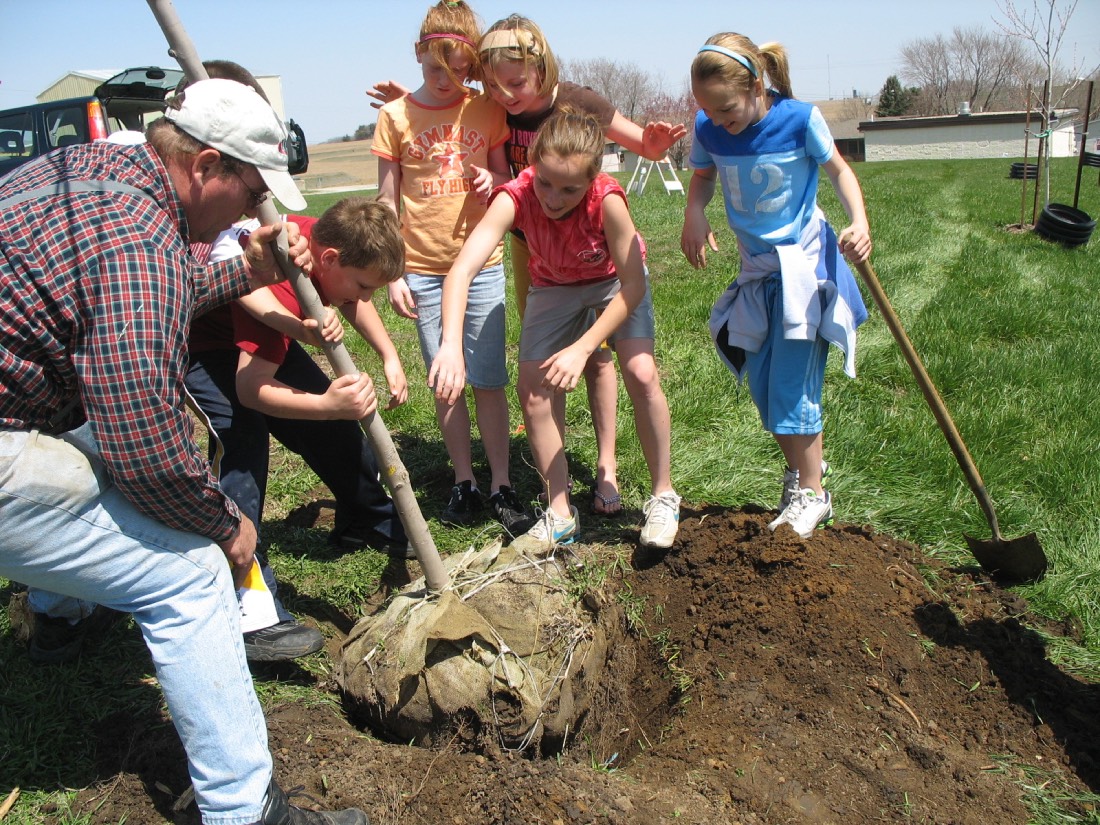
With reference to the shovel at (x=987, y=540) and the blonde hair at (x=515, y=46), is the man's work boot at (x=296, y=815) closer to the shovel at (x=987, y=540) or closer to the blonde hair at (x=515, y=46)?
the shovel at (x=987, y=540)

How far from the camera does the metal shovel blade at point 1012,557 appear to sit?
306cm

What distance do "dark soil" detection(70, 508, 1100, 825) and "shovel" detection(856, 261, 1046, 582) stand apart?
92 mm

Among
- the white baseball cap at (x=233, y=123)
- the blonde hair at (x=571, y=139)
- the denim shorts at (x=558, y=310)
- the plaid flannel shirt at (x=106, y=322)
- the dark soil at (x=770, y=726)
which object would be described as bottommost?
the dark soil at (x=770, y=726)

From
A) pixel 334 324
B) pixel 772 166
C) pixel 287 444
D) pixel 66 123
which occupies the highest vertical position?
pixel 66 123

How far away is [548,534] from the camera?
3238mm

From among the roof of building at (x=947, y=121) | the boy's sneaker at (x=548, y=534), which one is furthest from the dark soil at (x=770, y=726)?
the roof of building at (x=947, y=121)

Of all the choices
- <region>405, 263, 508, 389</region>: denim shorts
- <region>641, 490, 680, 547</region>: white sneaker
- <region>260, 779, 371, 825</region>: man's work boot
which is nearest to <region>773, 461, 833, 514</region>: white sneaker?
<region>641, 490, 680, 547</region>: white sneaker

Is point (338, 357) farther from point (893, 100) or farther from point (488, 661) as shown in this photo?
point (893, 100)

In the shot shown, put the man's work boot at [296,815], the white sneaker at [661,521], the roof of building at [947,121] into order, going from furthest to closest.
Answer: the roof of building at [947,121], the white sneaker at [661,521], the man's work boot at [296,815]

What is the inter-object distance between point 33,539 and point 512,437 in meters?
2.93

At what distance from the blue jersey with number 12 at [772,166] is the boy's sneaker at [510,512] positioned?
1438 mm

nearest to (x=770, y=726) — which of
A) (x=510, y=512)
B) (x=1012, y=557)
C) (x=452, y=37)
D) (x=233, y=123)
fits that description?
(x=1012, y=557)

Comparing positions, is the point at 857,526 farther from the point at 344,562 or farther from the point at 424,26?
the point at 424,26

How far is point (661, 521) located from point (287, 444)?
1.49 m
